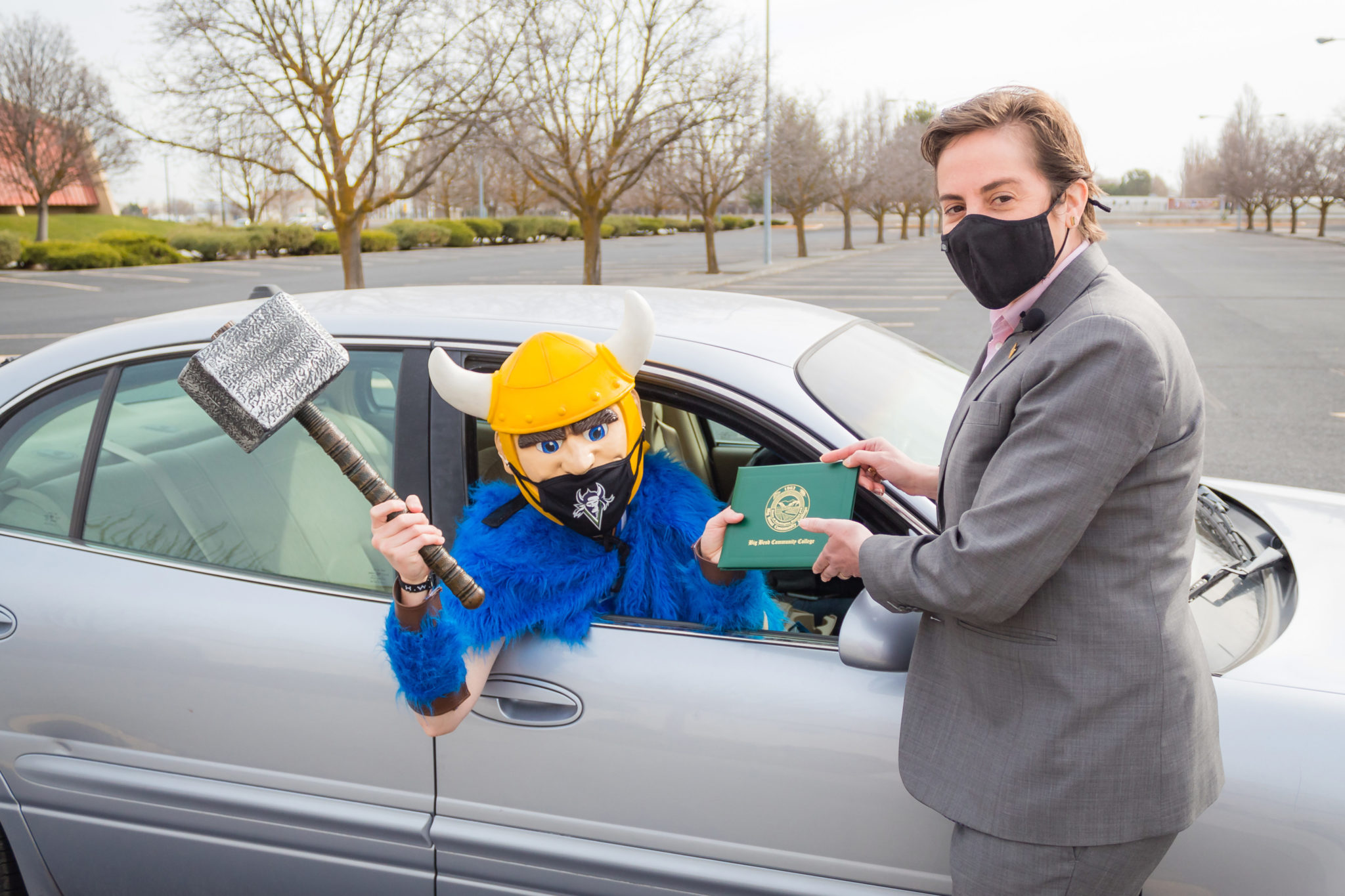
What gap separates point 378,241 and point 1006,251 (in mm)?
38858

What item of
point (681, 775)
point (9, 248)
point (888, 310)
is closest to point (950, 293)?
point (888, 310)

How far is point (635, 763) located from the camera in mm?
1746

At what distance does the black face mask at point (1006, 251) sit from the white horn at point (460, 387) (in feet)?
2.84

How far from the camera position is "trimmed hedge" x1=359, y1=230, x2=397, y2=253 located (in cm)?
3678

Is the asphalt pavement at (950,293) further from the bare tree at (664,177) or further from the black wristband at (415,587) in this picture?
the black wristband at (415,587)

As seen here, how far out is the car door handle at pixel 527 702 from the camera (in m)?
1.78

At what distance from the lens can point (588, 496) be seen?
1.79m

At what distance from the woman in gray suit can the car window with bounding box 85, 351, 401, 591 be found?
1.24 metres

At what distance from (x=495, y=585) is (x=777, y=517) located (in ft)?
1.74

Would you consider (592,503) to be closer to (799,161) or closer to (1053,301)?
(1053,301)

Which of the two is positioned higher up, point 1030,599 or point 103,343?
point 103,343

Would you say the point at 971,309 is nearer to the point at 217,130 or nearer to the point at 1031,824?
the point at 217,130

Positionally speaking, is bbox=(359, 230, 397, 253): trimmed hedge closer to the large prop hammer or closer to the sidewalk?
the large prop hammer

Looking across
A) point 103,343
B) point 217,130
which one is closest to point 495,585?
point 103,343
